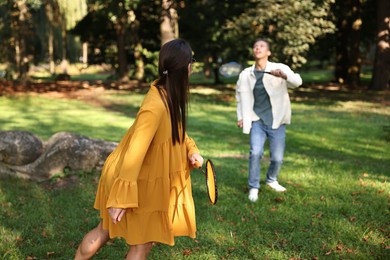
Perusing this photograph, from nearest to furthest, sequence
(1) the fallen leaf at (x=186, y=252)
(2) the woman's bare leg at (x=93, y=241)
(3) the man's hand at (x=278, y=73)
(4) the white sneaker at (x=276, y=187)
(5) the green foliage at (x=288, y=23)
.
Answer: (2) the woman's bare leg at (x=93, y=241) < (1) the fallen leaf at (x=186, y=252) < (3) the man's hand at (x=278, y=73) < (4) the white sneaker at (x=276, y=187) < (5) the green foliage at (x=288, y=23)

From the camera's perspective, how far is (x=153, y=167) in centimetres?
327

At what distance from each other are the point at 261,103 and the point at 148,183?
11.7 feet

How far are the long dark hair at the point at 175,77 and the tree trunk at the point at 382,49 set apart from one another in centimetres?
2235

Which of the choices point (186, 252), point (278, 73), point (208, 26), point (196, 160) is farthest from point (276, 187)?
point (208, 26)

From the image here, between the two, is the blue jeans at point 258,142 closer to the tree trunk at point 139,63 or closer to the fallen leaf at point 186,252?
the fallen leaf at point 186,252

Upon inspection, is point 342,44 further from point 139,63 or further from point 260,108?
point 260,108

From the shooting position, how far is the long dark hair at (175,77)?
10.6 feet

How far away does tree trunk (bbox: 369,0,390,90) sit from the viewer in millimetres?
23172

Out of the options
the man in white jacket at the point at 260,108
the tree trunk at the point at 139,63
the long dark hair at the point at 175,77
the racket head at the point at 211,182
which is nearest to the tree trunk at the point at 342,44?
the tree trunk at the point at 139,63

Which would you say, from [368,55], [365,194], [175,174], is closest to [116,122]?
[365,194]

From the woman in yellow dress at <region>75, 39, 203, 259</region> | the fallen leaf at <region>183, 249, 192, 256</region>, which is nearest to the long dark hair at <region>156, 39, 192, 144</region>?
the woman in yellow dress at <region>75, 39, 203, 259</region>

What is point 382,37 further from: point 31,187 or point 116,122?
point 31,187

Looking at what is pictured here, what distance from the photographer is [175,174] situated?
135 inches

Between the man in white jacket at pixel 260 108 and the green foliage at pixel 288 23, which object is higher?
the green foliage at pixel 288 23
